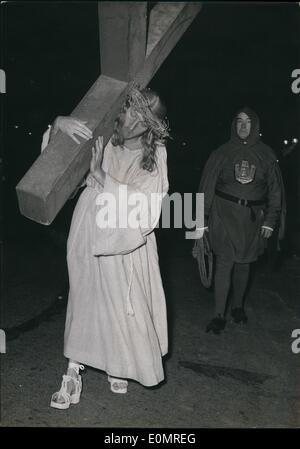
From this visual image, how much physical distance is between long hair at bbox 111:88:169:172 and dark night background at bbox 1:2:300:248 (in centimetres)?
377

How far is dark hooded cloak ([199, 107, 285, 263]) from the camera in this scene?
16.1ft

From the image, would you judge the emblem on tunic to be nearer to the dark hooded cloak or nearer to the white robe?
the dark hooded cloak

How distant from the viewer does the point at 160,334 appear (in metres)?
3.59

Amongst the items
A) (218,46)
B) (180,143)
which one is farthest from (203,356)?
(180,143)

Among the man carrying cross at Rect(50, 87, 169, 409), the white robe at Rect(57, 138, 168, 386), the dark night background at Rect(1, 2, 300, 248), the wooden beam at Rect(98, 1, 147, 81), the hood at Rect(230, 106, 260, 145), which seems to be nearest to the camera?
the wooden beam at Rect(98, 1, 147, 81)

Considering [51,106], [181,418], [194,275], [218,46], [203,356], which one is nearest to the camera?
[181,418]

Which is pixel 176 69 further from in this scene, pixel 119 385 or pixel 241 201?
pixel 119 385

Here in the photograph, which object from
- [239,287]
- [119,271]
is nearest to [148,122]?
[119,271]

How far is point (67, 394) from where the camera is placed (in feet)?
11.1

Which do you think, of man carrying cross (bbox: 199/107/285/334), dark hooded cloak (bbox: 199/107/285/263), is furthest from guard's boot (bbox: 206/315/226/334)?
dark hooded cloak (bbox: 199/107/285/263)

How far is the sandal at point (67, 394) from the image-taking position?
3.33 m

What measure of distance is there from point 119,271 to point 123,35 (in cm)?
149
